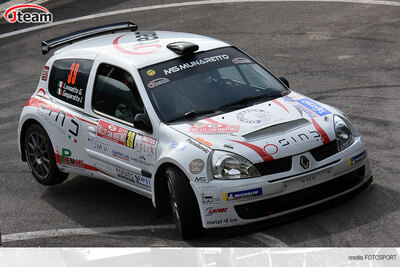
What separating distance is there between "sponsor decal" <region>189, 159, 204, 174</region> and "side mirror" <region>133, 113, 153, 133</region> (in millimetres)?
776

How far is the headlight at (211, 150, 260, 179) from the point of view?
6934 mm

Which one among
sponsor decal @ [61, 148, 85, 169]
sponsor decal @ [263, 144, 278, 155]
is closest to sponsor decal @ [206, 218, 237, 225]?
sponsor decal @ [263, 144, 278, 155]

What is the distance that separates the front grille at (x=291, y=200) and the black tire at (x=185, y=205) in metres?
0.40

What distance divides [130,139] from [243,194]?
1.50 m

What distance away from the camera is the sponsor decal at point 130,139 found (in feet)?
25.6

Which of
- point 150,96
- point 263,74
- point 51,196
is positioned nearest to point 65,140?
point 51,196

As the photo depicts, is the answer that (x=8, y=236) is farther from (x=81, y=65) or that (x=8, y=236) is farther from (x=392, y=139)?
(x=392, y=139)

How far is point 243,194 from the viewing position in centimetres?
690

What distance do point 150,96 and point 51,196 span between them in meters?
2.11

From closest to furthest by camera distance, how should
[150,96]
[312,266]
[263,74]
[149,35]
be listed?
1. [312,266]
2. [150,96]
3. [263,74]
4. [149,35]

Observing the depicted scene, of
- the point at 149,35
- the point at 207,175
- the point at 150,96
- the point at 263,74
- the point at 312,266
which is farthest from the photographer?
the point at 149,35

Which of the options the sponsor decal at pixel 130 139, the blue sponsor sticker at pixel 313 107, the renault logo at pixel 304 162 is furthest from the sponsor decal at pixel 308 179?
the sponsor decal at pixel 130 139

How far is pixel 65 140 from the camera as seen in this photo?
28.7 ft

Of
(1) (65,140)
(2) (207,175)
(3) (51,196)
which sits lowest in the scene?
(3) (51,196)
